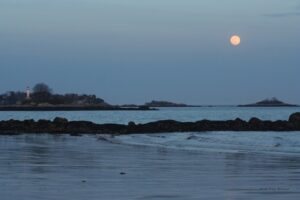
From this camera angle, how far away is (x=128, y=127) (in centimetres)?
5272

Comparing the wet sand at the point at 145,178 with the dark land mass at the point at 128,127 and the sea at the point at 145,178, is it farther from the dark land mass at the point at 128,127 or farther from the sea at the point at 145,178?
the dark land mass at the point at 128,127

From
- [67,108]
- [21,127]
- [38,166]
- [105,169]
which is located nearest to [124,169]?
[105,169]

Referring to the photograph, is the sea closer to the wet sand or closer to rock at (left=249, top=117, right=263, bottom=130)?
the wet sand

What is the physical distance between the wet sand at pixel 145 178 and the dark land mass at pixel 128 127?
90.5 ft

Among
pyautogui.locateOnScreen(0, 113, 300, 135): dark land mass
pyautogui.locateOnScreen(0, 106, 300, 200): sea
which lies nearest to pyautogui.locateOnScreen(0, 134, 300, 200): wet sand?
pyautogui.locateOnScreen(0, 106, 300, 200): sea

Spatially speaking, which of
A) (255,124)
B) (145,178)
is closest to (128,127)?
(255,124)

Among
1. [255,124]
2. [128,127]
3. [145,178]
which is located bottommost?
[145,178]

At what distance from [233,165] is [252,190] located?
5949 millimetres

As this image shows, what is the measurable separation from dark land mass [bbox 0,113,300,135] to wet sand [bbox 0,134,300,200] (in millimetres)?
27575

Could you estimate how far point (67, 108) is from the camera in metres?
197

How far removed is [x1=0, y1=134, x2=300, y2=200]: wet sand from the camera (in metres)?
11.9

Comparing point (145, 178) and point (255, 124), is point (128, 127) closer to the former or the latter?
point (255, 124)

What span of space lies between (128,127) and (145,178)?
125 feet

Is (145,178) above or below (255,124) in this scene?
below
